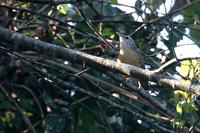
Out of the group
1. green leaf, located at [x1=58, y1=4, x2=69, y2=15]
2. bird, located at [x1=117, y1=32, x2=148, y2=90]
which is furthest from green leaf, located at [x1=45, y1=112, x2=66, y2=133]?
green leaf, located at [x1=58, y1=4, x2=69, y2=15]

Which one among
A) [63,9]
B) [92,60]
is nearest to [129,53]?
[63,9]

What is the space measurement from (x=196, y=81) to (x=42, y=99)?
247 cm

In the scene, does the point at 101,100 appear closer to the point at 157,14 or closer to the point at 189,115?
the point at 157,14

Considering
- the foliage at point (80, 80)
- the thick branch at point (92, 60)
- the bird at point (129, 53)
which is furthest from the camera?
the bird at point (129, 53)

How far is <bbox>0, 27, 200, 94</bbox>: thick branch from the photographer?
3.11 metres

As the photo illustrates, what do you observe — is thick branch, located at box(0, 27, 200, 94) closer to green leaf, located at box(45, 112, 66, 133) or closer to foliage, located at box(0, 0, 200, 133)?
foliage, located at box(0, 0, 200, 133)

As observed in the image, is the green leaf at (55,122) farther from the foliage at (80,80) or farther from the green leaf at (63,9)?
the green leaf at (63,9)

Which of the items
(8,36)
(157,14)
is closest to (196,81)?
(8,36)

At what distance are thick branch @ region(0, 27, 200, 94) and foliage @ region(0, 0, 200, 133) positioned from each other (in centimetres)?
78

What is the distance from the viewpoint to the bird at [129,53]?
5172 millimetres

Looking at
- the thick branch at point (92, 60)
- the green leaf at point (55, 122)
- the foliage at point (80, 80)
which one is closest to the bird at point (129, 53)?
the foliage at point (80, 80)

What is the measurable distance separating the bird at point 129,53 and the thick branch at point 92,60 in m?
1.41

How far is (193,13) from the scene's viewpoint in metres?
4.68

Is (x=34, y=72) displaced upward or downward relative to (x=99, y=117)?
upward
